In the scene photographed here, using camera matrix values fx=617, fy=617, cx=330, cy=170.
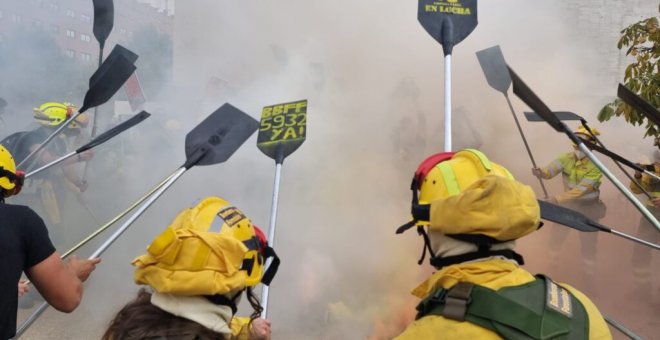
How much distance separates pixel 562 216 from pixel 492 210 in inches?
30.8

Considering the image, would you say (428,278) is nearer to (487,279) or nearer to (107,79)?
(487,279)

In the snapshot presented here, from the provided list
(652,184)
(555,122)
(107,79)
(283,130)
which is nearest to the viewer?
(555,122)

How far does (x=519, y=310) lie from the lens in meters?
1.33

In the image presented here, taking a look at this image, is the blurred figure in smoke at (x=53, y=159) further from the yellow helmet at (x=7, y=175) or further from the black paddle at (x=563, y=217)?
the black paddle at (x=563, y=217)

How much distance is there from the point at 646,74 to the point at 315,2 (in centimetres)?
415

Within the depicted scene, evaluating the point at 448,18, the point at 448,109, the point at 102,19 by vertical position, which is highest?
the point at 102,19

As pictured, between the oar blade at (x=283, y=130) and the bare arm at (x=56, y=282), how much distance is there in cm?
119

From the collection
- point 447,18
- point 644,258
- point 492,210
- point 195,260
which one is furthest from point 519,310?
point 644,258

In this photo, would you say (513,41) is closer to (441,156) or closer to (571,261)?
(571,261)

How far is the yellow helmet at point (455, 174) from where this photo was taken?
1524 millimetres

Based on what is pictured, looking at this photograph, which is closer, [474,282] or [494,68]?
[474,282]

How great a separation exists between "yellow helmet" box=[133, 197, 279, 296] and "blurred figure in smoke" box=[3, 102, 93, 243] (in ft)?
12.9

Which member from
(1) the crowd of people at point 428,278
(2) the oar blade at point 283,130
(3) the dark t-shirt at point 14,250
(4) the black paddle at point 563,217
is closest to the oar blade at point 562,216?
(4) the black paddle at point 563,217

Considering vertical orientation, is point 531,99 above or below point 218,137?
above
